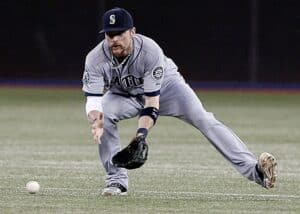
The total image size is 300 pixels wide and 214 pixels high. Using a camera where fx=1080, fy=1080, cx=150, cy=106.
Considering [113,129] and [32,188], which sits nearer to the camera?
[32,188]

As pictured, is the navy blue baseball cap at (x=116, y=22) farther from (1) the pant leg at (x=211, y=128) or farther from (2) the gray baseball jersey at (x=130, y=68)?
(1) the pant leg at (x=211, y=128)

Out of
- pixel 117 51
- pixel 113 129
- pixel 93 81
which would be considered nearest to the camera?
pixel 117 51

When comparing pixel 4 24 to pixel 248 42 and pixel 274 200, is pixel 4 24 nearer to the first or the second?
pixel 248 42

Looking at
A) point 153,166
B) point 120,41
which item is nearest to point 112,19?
point 120,41

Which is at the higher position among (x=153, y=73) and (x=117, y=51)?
(x=117, y=51)

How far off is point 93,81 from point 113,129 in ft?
1.80

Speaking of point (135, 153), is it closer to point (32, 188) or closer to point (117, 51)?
point (117, 51)

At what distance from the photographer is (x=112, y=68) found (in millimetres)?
8977

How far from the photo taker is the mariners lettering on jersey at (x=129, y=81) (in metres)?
9.03

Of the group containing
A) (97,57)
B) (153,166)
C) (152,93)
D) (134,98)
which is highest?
(97,57)

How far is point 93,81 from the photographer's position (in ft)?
29.1

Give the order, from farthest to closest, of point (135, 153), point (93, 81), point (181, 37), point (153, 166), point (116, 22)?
point (181, 37) → point (153, 166) → point (93, 81) → point (116, 22) → point (135, 153)

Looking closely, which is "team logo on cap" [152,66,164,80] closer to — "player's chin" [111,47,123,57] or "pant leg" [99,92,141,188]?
"player's chin" [111,47,123,57]

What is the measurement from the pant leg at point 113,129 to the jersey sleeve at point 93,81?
0.37 m
